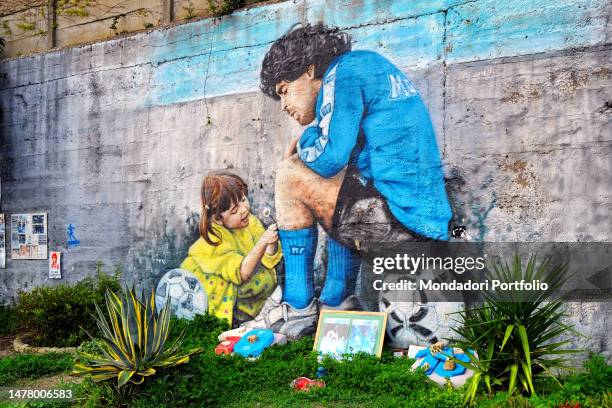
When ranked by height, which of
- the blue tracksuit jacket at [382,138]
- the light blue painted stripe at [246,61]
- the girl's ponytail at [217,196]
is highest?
the light blue painted stripe at [246,61]

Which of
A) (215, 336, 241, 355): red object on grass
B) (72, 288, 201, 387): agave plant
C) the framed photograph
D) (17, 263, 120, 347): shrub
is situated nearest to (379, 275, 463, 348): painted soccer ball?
the framed photograph

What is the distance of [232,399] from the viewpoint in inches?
257

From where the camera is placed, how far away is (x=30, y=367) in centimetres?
800

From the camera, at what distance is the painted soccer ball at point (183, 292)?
954cm

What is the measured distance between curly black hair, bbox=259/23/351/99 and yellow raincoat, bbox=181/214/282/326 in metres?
2.06

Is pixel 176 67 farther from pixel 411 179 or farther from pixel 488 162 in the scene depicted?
pixel 488 162

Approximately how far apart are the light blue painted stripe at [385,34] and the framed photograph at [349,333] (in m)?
3.27

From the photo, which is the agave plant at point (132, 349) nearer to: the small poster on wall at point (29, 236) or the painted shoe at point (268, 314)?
the painted shoe at point (268, 314)

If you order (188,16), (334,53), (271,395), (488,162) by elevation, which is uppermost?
(188,16)

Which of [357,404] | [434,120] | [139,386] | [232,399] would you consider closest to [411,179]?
[434,120]

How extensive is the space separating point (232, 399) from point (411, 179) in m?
3.45

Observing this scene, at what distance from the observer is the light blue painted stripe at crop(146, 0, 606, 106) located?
7.26m

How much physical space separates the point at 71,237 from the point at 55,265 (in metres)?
0.63

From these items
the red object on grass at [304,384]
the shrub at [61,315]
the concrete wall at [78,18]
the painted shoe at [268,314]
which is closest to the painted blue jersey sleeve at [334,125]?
the painted shoe at [268,314]
